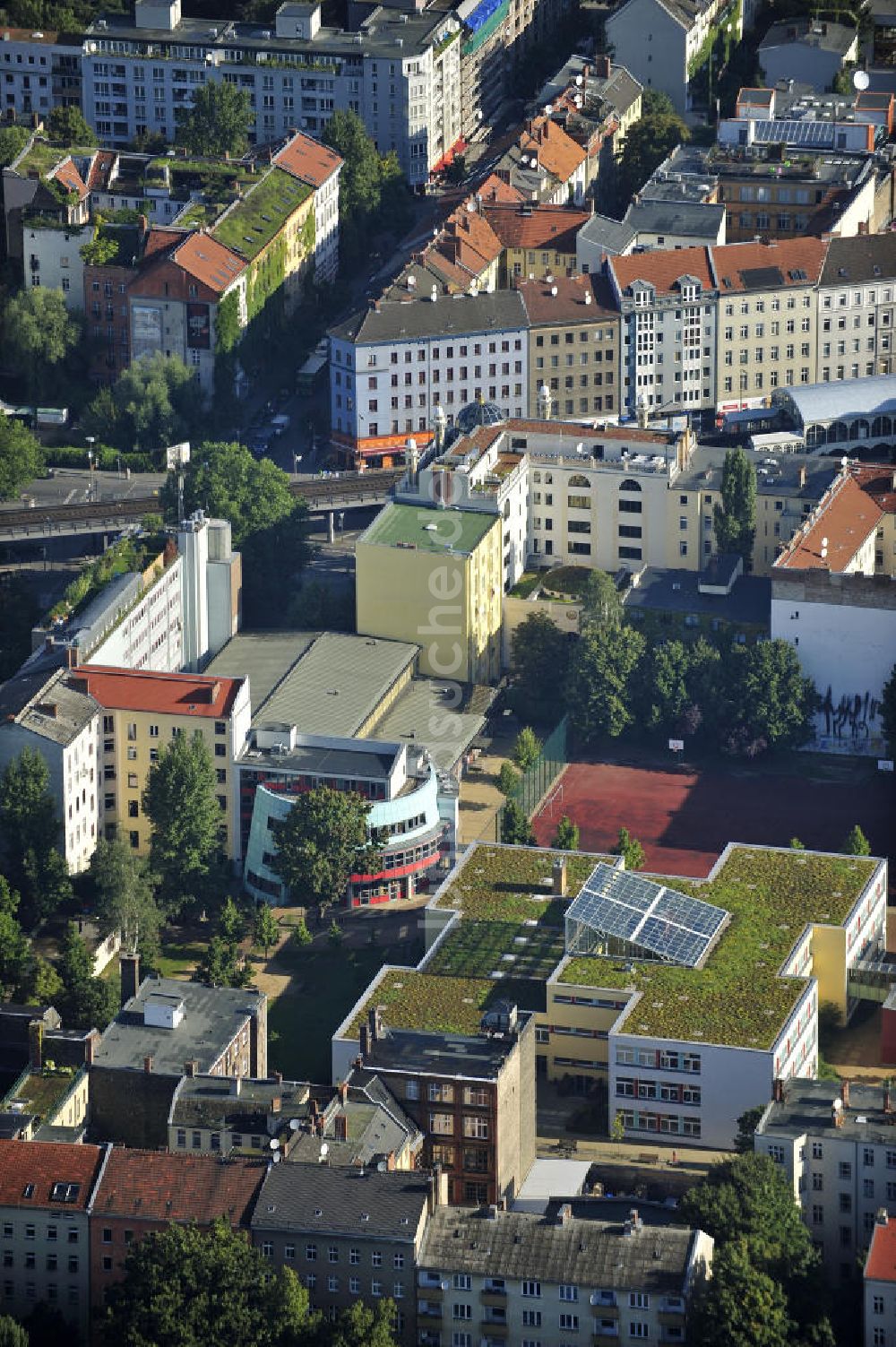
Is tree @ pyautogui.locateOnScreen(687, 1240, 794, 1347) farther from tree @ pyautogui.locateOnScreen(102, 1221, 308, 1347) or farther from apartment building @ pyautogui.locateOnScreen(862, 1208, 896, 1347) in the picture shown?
tree @ pyautogui.locateOnScreen(102, 1221, 308, 1347)

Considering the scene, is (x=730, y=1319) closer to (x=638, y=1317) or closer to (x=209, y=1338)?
(x=638, y=1317)

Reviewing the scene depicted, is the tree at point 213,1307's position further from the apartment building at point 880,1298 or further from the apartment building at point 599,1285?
the apartment building at point 880,1298

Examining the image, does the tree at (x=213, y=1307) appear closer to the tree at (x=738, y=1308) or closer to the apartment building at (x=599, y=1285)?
the apartment building at (x=599, y=1285)

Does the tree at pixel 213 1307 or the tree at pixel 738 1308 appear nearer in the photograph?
the tree at pixel 738 1308

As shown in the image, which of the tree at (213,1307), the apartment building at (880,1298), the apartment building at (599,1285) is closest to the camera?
the apartment building at (599,1285)

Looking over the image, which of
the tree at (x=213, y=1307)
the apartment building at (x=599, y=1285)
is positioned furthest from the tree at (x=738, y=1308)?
the tree at (x=213, y=1307)

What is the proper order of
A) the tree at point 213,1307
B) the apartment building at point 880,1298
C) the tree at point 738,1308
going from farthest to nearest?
the apartment building at point 880,1298 → the tree at point 213,1307 → the tree at point 738,1308

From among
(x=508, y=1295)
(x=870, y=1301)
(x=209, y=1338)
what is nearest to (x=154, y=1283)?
(x=209, y=1338)
